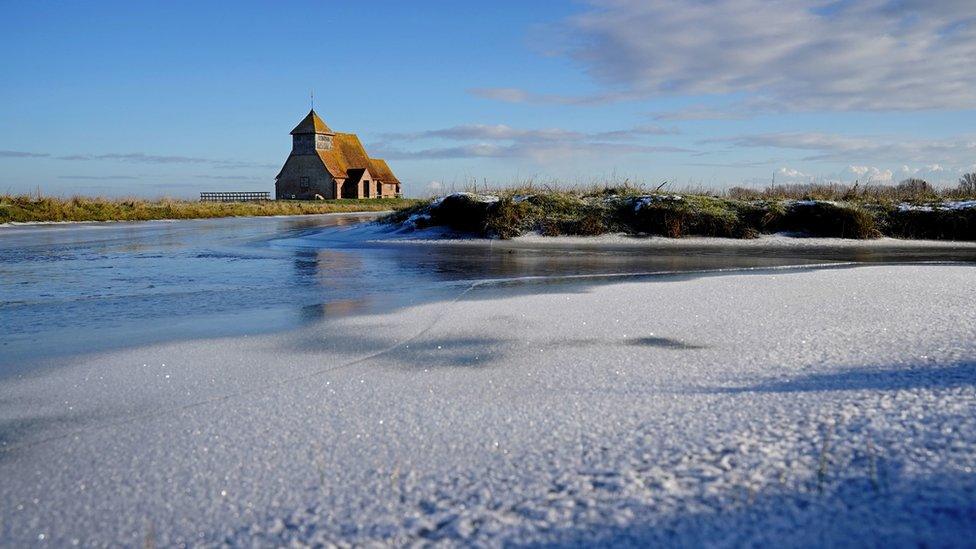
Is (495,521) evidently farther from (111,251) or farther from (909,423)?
(111,251)

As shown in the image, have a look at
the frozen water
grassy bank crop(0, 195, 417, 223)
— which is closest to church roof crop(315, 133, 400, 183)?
grassy bank crop(0, 195, 417, 223)

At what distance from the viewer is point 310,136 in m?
64.7

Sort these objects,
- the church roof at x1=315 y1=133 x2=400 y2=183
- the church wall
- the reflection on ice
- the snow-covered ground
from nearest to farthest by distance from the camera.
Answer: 1. the snow-covered ground
2. the reflection on ice
3. the church wall
4. the church roof at x1=315 y1=133 x2=400 y2=183

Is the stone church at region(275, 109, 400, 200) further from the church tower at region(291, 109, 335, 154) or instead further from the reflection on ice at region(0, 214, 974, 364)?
the reflection on ice at region(0, 214, 974, 364)

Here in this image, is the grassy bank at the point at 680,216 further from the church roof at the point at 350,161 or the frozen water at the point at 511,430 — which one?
the church roof at the point at 350,161

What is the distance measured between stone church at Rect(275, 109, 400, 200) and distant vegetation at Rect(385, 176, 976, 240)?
45.5 metres

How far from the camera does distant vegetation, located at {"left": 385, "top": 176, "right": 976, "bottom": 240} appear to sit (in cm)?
1809

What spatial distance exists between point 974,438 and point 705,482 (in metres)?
1.08

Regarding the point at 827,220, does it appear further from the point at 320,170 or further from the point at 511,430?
the point at 320,170

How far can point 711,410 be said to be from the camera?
321 cm

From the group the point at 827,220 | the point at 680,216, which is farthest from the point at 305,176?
the point at 827,220

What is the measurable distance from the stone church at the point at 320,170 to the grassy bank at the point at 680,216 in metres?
45.8

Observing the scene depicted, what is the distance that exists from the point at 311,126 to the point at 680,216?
5245 cm

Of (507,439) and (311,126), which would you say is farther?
(311,126)
